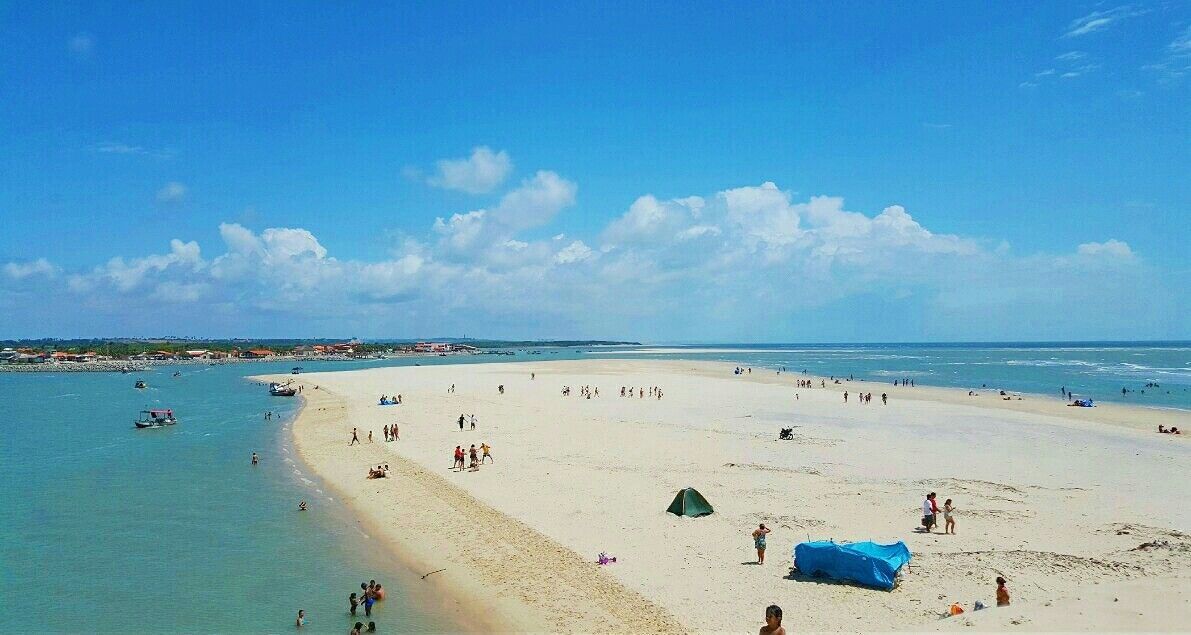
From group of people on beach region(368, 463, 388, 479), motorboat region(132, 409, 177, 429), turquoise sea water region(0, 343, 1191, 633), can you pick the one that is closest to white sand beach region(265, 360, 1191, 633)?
group of people on beach region(368, 463, 388, 479)

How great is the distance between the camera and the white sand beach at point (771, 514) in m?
13.2

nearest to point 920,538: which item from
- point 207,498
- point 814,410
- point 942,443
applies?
point 942,443

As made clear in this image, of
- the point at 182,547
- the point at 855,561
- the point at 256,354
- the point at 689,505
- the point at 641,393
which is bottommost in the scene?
the point at 182,547

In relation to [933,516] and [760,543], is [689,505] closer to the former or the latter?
[760,543]

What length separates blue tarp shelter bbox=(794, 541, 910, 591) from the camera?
1378 centimetres

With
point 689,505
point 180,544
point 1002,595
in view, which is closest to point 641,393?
point 689,505

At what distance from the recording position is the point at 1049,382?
251ft

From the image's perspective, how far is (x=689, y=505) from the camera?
762 inches

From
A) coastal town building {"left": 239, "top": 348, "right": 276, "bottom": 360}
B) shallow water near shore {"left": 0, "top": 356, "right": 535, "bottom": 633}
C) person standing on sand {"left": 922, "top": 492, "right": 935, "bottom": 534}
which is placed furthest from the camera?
coastal town building {"left": 239, "top": 348, "right": 276, "bottom": 360}

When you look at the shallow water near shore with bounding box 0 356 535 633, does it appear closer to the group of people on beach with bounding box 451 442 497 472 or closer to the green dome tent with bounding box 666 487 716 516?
the group of people on beach with bounding box 451 442 497 472

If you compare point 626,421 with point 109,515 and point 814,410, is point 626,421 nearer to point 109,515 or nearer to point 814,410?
point 814,410

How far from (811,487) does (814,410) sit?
2495 centimetres

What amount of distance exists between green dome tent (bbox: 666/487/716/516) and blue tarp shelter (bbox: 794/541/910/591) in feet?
15.1

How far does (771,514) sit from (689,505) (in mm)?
2306
